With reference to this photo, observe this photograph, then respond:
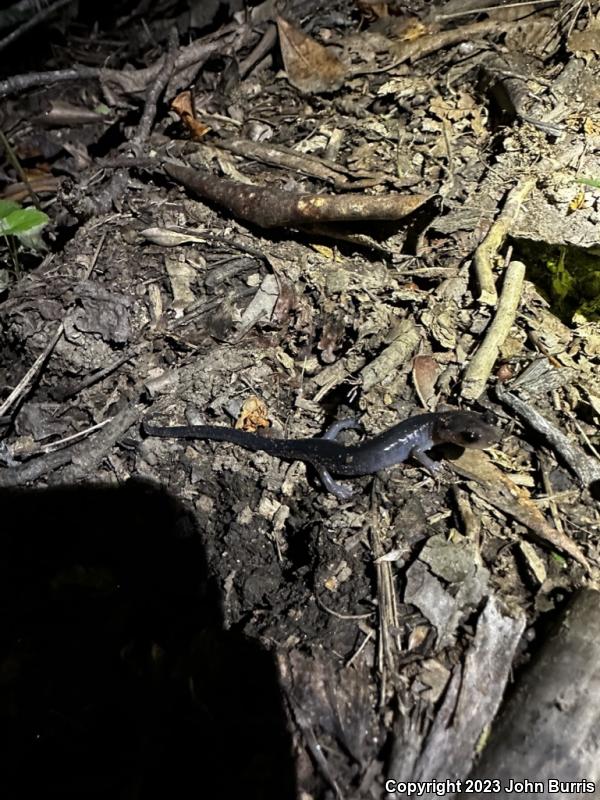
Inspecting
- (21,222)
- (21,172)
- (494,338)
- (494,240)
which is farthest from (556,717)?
(21,172)

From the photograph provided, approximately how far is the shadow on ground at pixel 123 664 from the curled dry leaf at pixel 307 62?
11.6ft

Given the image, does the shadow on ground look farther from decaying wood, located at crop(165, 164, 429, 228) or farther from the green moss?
the green moss

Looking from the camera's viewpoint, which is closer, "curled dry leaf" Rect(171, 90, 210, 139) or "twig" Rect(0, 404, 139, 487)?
"twig" Rect(0, 404, 139, 487)

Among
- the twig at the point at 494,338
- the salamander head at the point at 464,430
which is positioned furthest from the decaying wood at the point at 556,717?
the twig at the point at 494,338

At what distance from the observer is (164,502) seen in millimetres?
3268

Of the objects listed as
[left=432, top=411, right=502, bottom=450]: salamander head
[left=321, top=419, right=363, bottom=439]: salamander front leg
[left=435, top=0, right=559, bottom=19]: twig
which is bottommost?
[left=321, top=419, right=363, bottom=439]: salamander front leg

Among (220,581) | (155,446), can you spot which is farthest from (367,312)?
(220,581)

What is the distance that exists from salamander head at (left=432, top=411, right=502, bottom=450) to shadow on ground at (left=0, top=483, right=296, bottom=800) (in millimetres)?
1389

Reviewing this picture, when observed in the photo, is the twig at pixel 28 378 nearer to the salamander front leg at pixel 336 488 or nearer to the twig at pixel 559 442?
the salamander front leg at pixel 336 488

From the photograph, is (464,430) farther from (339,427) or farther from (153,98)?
(153,98)

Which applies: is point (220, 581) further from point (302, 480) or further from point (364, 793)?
point (364, 793)

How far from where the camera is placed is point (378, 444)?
321 cm

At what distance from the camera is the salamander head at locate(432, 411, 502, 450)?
304 cm

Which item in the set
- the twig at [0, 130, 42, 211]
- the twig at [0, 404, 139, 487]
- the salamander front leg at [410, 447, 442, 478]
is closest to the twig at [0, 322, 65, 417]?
the twig at [0, 404, 139, 487]
